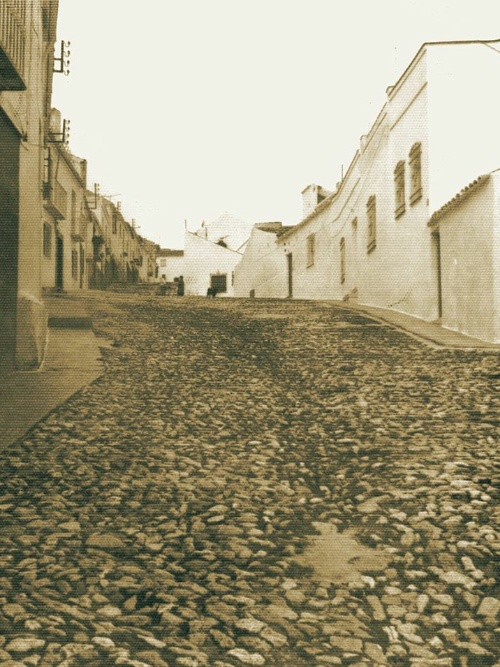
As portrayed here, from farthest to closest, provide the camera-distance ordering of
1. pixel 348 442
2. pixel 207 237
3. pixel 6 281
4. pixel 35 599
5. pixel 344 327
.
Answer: pixel 207 237
pixel 344 327
pixel 6 281
pixel 348 442
pixel 35 599

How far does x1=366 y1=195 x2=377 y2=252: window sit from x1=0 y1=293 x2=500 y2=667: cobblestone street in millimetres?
11425

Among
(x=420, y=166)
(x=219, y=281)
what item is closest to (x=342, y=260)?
(x=420, y=166)

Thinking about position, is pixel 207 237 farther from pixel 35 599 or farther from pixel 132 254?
pixel 35 599

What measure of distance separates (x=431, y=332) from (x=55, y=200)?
18.1m

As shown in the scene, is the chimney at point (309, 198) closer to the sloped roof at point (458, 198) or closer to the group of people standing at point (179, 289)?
the group of people standing at point (179, 289)

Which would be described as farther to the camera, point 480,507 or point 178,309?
point 178,309

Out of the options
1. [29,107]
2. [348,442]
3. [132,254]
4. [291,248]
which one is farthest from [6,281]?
[132,254]

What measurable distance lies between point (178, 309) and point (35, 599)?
45.4 ft

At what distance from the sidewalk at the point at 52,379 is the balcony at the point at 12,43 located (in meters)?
3.13

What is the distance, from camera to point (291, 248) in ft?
107

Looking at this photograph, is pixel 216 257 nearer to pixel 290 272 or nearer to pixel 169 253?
pixel 290 272

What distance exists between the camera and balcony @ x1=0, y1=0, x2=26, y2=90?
7.16m

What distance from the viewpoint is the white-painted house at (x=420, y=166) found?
48.1 ft

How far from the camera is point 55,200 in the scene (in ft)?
88.7
